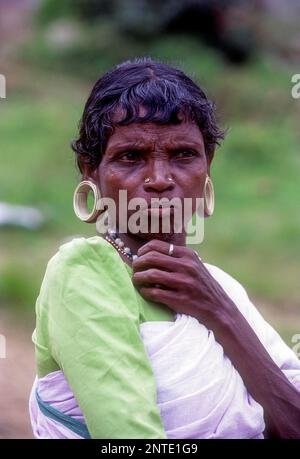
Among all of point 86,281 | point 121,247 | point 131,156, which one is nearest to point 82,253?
point 86,281

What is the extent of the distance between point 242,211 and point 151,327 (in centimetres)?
772

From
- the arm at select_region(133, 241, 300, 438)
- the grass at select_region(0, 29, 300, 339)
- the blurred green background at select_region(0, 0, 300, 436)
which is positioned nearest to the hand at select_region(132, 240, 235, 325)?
the arm at select_region(133, 241, 300, 438)

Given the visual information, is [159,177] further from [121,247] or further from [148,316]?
[148,316]

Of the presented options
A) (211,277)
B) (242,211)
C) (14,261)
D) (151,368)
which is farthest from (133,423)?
(242,211)

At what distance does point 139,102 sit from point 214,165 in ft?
28.1

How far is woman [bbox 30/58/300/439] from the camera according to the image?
2.12 m

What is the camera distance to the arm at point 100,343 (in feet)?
6.77

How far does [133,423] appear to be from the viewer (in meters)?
2.04

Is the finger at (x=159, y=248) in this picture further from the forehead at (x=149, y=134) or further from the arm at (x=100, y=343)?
the forehead at (x=149, y=134)

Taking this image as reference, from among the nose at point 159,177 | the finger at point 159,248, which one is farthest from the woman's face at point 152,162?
the finger at point 159,248

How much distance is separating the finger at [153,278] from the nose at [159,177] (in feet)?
0.70

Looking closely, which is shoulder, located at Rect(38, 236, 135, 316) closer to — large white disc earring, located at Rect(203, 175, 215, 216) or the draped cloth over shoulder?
the draped cloth over shoulder

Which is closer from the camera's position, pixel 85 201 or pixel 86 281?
pixel 86 281

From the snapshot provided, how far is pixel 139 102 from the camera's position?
238cm
